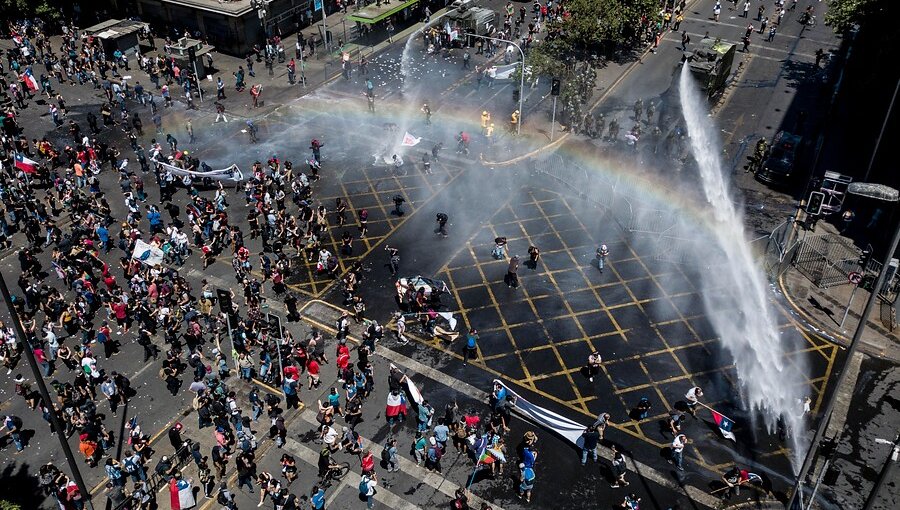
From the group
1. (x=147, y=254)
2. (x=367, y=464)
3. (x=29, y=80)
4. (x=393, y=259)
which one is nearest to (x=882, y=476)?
(x=367, y=464)

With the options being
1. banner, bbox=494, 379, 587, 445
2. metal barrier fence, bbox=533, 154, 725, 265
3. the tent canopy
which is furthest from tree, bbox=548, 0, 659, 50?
banner, bbox=494, 379, 587, 445

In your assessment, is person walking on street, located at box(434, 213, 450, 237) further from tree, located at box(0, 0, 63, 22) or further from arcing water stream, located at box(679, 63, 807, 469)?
tree, located at box(0, 0, 63, 22)

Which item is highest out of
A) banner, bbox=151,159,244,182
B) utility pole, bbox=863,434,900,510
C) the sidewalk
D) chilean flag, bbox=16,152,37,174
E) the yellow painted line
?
utility pole, bbox=863,434,900,510

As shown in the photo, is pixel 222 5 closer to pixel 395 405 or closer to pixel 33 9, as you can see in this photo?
pixel 33 9

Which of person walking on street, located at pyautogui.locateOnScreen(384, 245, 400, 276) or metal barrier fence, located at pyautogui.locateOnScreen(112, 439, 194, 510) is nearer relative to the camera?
metal barrier fence, located at pyautogui.locateOnScreen(112, 439, 194, 510)

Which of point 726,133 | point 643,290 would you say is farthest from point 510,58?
point 643,290

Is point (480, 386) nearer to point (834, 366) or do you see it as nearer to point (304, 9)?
point (834, 366)

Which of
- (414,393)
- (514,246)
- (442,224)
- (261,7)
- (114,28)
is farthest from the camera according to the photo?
(261,7)
